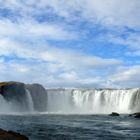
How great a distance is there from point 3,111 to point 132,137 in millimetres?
50564

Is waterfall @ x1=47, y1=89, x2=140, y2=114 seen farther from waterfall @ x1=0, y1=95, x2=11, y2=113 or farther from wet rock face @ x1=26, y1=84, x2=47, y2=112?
waterfall @ x1=0, y1=95, x2=11, y2=113

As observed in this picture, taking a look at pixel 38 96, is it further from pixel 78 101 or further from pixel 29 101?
pixel 78 101

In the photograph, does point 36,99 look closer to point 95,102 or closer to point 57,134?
point 95,102

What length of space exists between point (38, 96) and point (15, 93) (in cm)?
953

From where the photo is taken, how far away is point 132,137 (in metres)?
35.0

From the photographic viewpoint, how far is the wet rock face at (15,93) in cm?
8550

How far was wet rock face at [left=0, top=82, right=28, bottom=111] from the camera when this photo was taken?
3366 inches

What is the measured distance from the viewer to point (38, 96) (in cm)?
9638

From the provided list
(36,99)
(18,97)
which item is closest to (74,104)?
(36,99)


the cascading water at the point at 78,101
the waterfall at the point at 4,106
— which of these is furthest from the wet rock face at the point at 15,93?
the waterfall at the point at 4,106

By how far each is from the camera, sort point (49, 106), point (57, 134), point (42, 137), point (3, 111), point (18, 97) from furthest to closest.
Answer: point (49, 106), point (18, 97), point (3, 111), point (57, 134), point (42, 137)

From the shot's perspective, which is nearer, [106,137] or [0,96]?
[106,137]

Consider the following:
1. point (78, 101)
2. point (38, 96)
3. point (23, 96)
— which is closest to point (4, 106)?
point (23, 96)

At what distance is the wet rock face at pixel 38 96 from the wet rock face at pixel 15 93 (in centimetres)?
451
